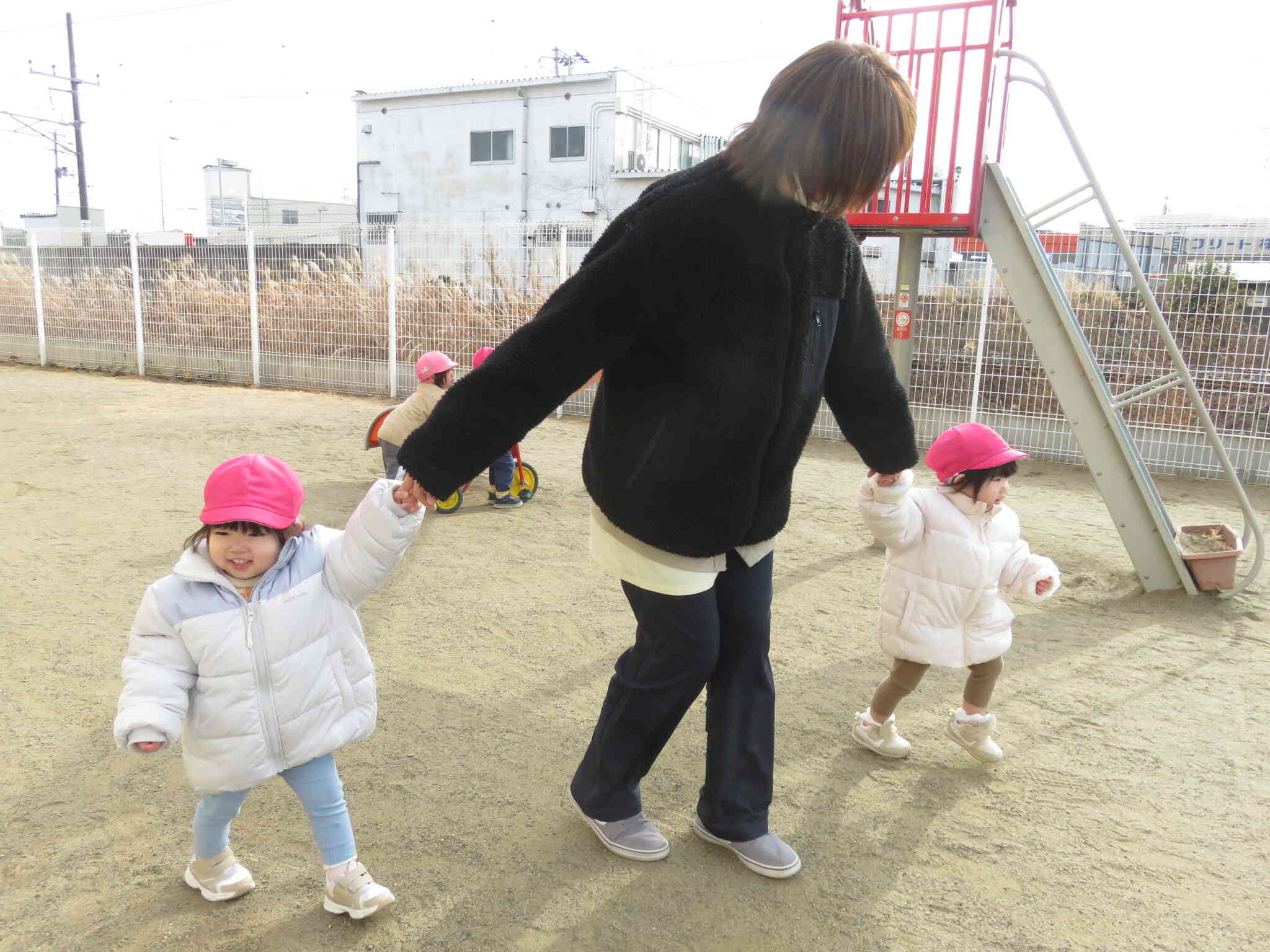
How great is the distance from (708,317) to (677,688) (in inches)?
33.9

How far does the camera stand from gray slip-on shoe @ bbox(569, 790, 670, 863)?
87.7 inches

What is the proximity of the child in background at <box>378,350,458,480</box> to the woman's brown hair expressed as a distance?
159 inches

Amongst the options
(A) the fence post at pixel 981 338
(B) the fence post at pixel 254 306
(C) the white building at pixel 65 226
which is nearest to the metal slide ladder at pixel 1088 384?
(A) the fence post at pixel 981 338

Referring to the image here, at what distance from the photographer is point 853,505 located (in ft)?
20.3

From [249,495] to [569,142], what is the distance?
25.2 metres

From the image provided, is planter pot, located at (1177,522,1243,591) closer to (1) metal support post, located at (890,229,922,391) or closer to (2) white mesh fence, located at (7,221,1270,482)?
(1) metal support post, located at (890,229,922,391)

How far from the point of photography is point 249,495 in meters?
1.84

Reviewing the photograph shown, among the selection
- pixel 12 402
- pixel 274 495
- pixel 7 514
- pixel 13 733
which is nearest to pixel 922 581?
pixel 274 495

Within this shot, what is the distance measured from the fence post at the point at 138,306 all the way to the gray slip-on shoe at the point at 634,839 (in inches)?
465

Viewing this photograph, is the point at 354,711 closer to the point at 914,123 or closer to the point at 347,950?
the point at 347,950

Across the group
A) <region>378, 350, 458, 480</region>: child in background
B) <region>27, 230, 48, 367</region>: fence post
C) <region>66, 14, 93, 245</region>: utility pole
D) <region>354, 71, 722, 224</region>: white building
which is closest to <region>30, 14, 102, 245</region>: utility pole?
<region>66, 14, 93, 245</region>: utility pole

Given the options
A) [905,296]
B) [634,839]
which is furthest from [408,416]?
[634,839]

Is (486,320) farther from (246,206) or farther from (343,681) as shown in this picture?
(246,206)

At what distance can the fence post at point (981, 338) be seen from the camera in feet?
25.2
